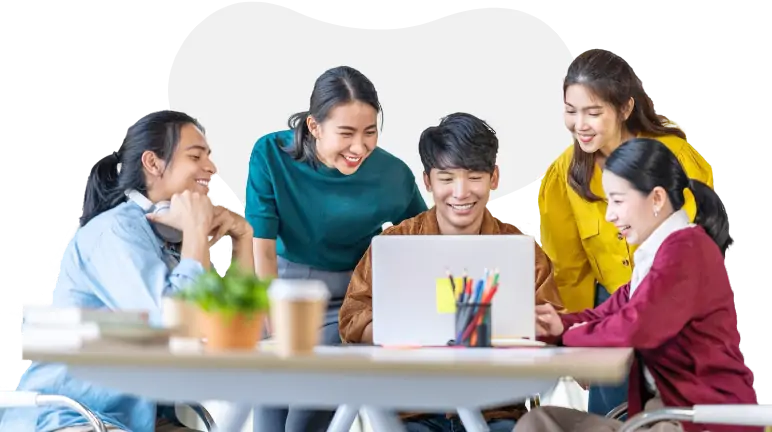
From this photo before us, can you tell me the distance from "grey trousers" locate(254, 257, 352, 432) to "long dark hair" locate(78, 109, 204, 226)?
585 mm

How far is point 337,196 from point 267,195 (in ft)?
0.74

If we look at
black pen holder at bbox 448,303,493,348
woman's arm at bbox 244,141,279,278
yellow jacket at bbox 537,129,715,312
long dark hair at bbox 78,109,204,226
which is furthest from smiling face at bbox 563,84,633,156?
long dark hair at bbox 78,109,204,226

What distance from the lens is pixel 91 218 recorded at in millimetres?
3311

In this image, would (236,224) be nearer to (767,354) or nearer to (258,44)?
(258,44)

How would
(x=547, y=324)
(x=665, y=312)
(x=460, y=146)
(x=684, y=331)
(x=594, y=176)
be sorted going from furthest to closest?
(x=594, y=176) < (x=460, y=146) < (x=547, y=324) < (x=684, y=331) < (x=665, y=312)

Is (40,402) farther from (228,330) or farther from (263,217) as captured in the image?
(263,217)

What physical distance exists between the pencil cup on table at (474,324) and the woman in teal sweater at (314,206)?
1.08 metres

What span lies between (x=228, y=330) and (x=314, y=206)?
1412 mm

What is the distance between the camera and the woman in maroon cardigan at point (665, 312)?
2.63 m

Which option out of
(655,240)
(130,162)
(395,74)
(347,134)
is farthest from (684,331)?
(395,74)

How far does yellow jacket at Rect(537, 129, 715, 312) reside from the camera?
140 inches

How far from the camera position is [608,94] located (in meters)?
3.45

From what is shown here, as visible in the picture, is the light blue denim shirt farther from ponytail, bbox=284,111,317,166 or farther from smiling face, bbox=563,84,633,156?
smiling face, bbox=563,84,633,156

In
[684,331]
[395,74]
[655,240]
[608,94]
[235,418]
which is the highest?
[395,74]
